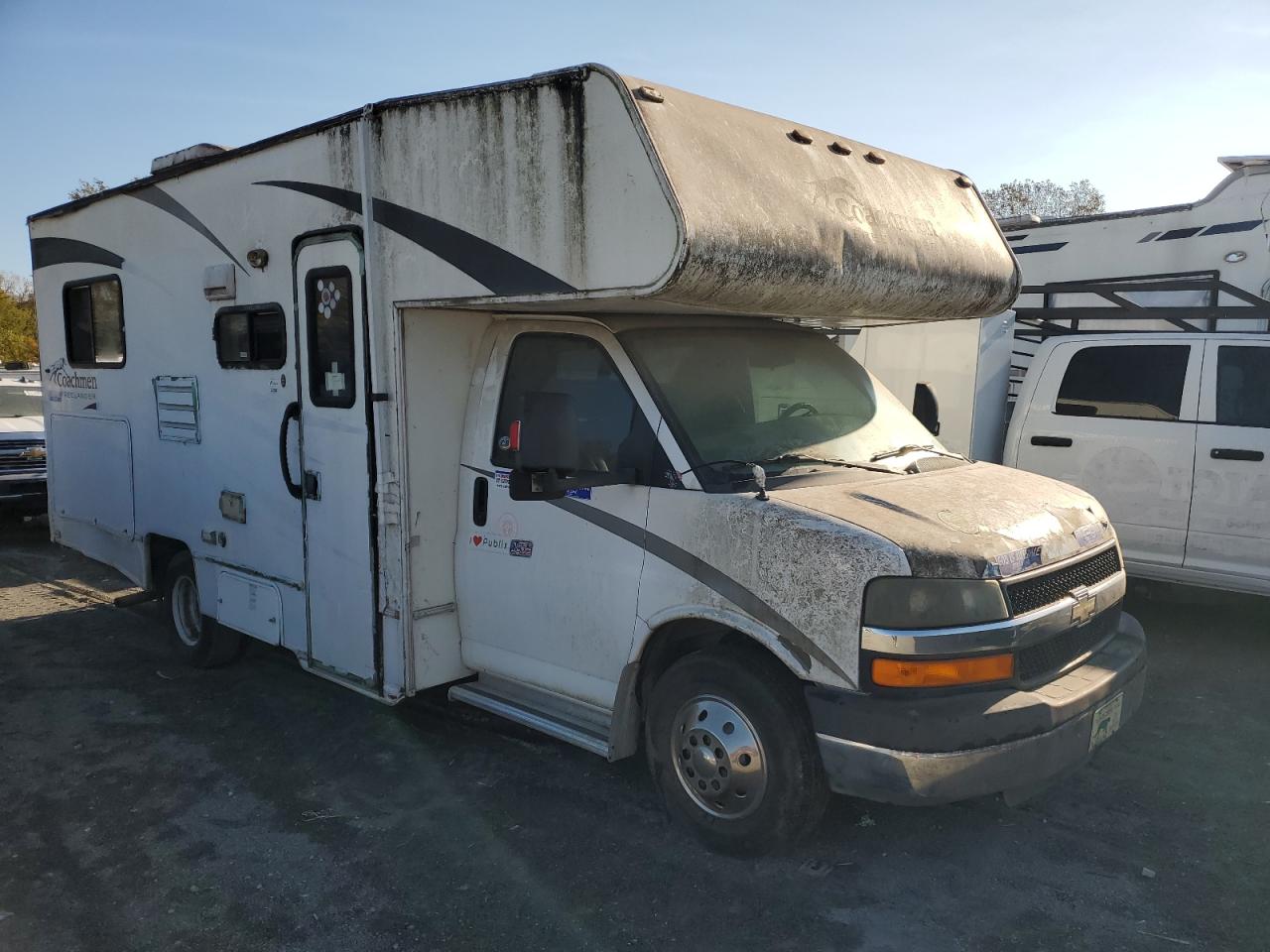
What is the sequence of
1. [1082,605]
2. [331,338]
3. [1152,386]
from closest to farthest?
[1082,605] < [331,338] < [1152,386]

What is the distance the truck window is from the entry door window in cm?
546

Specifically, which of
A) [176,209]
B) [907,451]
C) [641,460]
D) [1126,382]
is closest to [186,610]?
[176,209]

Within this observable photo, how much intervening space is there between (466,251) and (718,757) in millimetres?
2315

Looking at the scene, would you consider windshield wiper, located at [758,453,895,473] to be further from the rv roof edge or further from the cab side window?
the rv roof edge

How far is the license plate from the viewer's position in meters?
3.69

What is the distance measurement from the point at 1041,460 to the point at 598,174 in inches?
188

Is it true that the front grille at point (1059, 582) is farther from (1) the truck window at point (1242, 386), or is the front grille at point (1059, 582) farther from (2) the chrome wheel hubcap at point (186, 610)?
(2) the chrome wheel hubcap at point (186, 610)

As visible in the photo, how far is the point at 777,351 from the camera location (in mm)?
4637

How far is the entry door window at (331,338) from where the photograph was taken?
482cm

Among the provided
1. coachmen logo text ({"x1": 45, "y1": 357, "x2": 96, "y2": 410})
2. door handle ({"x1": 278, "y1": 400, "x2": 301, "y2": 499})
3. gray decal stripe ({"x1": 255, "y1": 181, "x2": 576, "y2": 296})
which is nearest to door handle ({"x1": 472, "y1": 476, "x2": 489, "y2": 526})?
gray decal stripe ({"x1": 255, "y1": 181, "x2": 576, "y2": 296})

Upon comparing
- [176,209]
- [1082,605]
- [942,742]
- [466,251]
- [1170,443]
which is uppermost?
[176,209]

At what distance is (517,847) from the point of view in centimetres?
403

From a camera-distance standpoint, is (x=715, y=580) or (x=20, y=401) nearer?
(x=715, y=580)

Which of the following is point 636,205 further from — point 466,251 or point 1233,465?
point 1233,465
